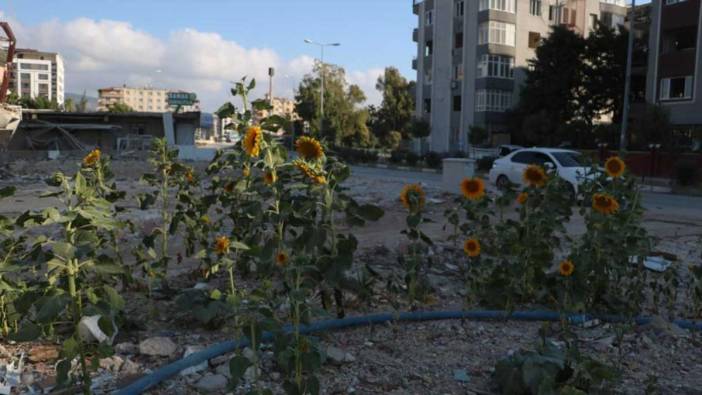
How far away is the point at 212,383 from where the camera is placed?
11.3ft

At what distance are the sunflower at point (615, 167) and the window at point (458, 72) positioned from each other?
169 ft

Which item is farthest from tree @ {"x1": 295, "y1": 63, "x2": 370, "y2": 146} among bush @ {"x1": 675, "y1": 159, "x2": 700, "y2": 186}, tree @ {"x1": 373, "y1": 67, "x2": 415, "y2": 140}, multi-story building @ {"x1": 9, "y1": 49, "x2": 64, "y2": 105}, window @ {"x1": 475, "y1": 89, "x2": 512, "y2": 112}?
multi-story building @ {"x1": 9, "y1": 49, "x2": 64, "y2": 105}

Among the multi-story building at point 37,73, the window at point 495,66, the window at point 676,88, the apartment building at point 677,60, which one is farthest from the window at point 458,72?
the multi-story building at point 37,73

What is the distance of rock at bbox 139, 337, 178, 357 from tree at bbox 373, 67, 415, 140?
66.2 metres

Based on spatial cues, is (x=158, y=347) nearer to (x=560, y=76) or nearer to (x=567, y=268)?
(x=567, y=268)

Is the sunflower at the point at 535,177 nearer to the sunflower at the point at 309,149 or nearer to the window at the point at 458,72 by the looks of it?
the sunflower at the point at 309,149

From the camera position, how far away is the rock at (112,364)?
11.9 ft

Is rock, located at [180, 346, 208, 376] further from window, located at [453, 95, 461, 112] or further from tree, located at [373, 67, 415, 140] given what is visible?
tree, located at [373, 67, 415, 140]

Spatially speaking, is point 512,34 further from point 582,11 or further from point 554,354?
point 554,354

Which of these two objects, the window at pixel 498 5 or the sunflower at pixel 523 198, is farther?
the window at pixel 498 5

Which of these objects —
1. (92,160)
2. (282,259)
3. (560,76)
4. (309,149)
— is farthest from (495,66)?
(282,259)

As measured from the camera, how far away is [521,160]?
1978 cm

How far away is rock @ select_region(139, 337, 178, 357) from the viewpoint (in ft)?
12.6

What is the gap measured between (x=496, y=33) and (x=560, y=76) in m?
11.0
